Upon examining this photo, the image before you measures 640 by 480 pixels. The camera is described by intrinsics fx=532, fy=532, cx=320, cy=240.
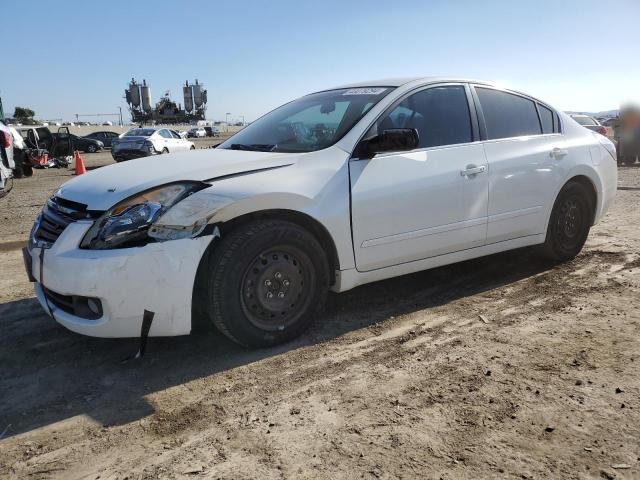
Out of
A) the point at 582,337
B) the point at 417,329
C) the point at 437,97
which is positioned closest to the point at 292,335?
the point at 417,329

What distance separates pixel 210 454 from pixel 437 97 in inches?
120

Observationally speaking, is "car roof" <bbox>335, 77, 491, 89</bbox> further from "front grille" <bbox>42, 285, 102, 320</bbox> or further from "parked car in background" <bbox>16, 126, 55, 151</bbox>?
"parked car in background" <bbox>16, 126, 55, 151</bbox>

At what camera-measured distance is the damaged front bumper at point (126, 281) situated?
286 centimetres

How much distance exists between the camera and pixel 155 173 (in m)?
3.30

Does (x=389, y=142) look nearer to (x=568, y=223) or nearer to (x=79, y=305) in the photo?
(x=79, y=305)

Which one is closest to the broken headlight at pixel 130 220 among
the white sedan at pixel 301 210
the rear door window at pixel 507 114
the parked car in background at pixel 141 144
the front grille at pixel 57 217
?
the white sedan at pixel 301 210

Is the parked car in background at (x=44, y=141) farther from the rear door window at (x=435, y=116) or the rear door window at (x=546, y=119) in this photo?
the rear door window at (x=546, y=119)

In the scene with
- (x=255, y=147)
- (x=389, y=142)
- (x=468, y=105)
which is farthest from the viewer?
(x=468, y=105)

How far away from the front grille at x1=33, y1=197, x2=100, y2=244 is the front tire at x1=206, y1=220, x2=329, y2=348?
81cm

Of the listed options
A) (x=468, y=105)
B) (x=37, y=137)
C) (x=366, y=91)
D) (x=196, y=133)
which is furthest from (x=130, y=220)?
(x=196, y=133)

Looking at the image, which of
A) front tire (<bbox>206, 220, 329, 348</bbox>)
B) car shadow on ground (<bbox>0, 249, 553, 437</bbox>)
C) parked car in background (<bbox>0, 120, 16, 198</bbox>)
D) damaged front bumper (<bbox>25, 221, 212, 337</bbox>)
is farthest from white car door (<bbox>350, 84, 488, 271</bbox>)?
parked car in background (<bbox>0, 120, 16, 198</bbox>)

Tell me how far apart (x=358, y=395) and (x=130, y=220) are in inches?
61.4

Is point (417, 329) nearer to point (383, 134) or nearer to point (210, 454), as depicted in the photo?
point (383, 134)

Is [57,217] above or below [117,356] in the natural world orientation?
above
